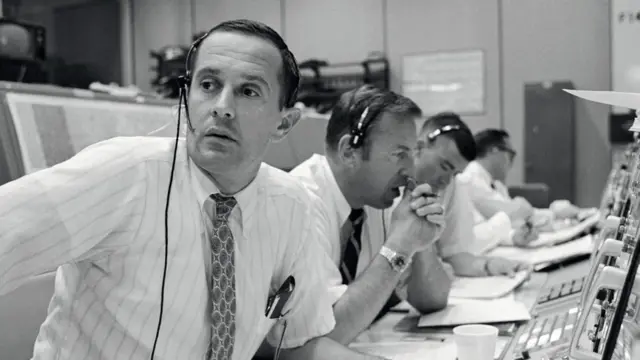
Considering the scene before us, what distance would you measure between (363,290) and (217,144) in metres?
0.54

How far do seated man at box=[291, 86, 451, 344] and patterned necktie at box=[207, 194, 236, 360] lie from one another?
0.46 metres

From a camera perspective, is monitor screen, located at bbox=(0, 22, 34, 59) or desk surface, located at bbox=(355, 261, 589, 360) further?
monitor screen, located at bbox=(0, 22, 34, 59)

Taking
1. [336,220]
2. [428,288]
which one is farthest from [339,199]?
[428,288]

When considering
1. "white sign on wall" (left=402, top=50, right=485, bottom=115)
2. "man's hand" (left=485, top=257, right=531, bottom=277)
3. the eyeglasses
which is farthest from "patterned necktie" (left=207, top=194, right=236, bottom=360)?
"white sign on wall" (left=402, top=50, right=485, bottom=115)

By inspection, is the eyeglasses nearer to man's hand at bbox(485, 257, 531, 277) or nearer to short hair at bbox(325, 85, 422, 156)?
man's hand at bbox(485, 257, 531, 277)

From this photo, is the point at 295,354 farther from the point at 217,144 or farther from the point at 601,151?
the point at 601,151

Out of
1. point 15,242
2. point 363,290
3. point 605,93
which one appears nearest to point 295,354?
point 363,290

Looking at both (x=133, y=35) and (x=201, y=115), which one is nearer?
(x=201, y=115)

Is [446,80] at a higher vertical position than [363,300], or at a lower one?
higher

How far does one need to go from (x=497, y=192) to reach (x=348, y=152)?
223 centimetres

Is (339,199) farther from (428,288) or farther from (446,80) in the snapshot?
(446,80)

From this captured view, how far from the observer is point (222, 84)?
960mm

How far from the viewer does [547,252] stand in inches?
94.0

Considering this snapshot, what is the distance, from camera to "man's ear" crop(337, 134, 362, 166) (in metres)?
1.52
